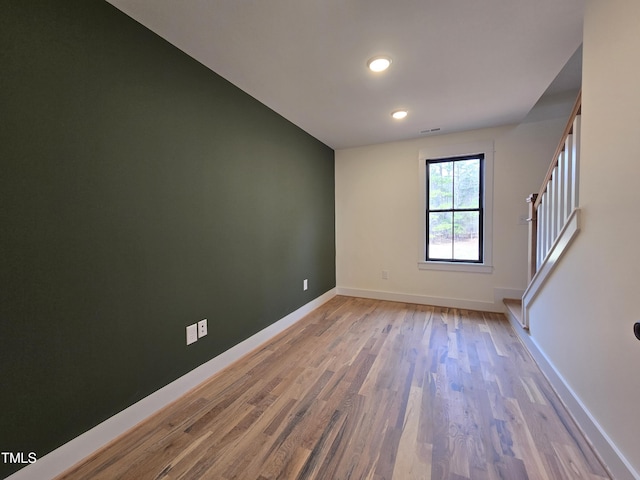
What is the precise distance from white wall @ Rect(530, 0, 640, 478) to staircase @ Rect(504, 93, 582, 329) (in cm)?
16

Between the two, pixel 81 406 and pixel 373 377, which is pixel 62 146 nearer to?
pixel 81 406

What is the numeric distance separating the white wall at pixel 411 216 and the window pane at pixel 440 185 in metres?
0.22

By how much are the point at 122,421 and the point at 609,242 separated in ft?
8.73

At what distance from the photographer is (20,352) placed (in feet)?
3.81

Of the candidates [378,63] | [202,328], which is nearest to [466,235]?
[378,63]

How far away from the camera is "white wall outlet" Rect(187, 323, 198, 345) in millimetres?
1920

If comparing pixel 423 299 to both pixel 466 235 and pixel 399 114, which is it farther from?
pixel 399 114

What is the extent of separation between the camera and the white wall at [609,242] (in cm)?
111

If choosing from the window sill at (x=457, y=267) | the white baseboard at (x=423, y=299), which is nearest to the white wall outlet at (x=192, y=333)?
the white baseboard at (x=423, y=299)

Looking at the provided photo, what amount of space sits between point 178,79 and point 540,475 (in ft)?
9.72

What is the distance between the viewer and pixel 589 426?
141cm

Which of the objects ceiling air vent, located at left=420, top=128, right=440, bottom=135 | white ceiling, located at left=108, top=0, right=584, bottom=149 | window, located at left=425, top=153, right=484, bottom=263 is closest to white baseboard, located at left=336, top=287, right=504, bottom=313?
window, located at left=425, top=153, right=484, bottom=263

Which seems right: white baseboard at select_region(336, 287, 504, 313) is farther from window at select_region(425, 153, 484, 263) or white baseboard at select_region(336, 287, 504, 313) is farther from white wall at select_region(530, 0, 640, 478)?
white wall at select_region(530, 0, 640, 478)

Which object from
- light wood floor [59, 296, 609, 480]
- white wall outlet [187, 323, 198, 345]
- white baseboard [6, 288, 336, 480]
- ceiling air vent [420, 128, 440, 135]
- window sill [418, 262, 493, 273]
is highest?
ceiling air vent [420, 128, 440, 135]
